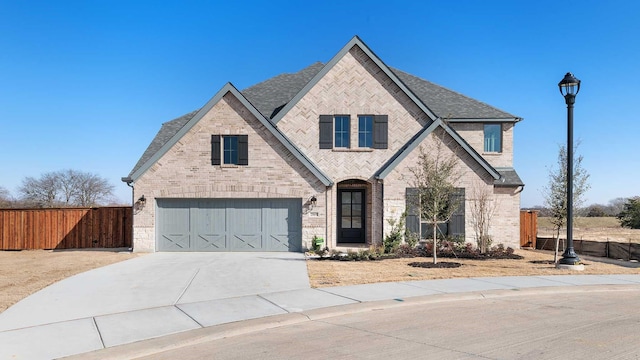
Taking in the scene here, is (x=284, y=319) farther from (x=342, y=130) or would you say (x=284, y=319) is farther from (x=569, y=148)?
(x=342, y=130)

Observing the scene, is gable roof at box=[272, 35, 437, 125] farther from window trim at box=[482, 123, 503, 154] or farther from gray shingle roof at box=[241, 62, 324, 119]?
window trim at box=[482, 123, 503, 154]

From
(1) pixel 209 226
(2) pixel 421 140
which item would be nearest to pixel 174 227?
(1) pixel 209 226

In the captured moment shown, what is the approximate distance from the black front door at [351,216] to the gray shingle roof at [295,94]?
17.9 feet

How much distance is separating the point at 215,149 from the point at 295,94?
239 inches

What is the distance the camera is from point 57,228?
22953 mm

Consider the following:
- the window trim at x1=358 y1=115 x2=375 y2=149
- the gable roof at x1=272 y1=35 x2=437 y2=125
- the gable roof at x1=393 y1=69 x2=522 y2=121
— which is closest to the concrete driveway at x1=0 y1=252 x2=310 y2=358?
the window trim at x1=358 y1=115 x2=375 y2=149

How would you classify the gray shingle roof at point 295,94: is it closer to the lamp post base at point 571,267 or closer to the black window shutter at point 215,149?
the black window shutter at point 215,149

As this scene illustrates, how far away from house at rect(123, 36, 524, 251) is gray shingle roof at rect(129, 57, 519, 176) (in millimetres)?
442

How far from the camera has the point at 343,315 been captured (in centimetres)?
937

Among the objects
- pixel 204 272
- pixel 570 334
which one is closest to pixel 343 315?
pixel 570 334

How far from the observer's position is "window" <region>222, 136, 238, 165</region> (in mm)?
21109

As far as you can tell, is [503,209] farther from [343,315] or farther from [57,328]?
[57,328]

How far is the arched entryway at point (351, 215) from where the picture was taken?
2411 cm

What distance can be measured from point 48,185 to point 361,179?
136 ft
